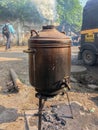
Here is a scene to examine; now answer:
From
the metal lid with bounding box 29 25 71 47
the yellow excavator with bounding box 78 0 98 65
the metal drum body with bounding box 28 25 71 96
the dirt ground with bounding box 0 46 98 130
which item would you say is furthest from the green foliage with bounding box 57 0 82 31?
the metal drum body with bounding box 28 25 71 96

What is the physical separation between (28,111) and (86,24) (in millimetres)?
6069

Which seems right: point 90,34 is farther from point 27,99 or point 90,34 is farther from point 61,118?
point 61,118

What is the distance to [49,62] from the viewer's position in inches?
140

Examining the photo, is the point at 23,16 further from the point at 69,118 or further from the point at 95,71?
the point at 69,118

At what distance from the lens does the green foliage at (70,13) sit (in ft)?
80.3

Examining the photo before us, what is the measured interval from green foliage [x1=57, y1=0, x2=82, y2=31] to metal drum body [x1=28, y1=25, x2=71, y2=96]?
67.3 ft

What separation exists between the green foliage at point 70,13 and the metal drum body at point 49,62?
20506mm

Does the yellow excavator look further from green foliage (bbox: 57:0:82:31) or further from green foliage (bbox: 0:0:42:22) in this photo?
Result: green foliage (bbox: 57:0:82:31)

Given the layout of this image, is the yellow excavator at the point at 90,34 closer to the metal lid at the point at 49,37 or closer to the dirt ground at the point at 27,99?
the dirt ground at the point at 27,99

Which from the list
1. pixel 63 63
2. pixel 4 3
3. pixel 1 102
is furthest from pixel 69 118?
pixel 4 3

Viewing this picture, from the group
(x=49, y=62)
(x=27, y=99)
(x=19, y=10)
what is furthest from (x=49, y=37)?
(x=19, y=10)

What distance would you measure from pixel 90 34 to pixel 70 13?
55.0 ft

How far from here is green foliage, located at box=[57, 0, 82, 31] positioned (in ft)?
80.3

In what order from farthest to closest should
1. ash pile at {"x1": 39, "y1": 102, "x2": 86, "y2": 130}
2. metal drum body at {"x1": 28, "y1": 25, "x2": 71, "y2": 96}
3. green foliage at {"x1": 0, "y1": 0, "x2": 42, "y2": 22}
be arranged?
green foliage at {"x1": 0, "y1": 0, "x2": 42, "y2": 22}, ash pile at {"x1": 39, "y1": 102, "x2": 86, "y2": 130}, metal drum body at {"x1": 28, "y1": 25, "x2": 71, "y2": 96}
